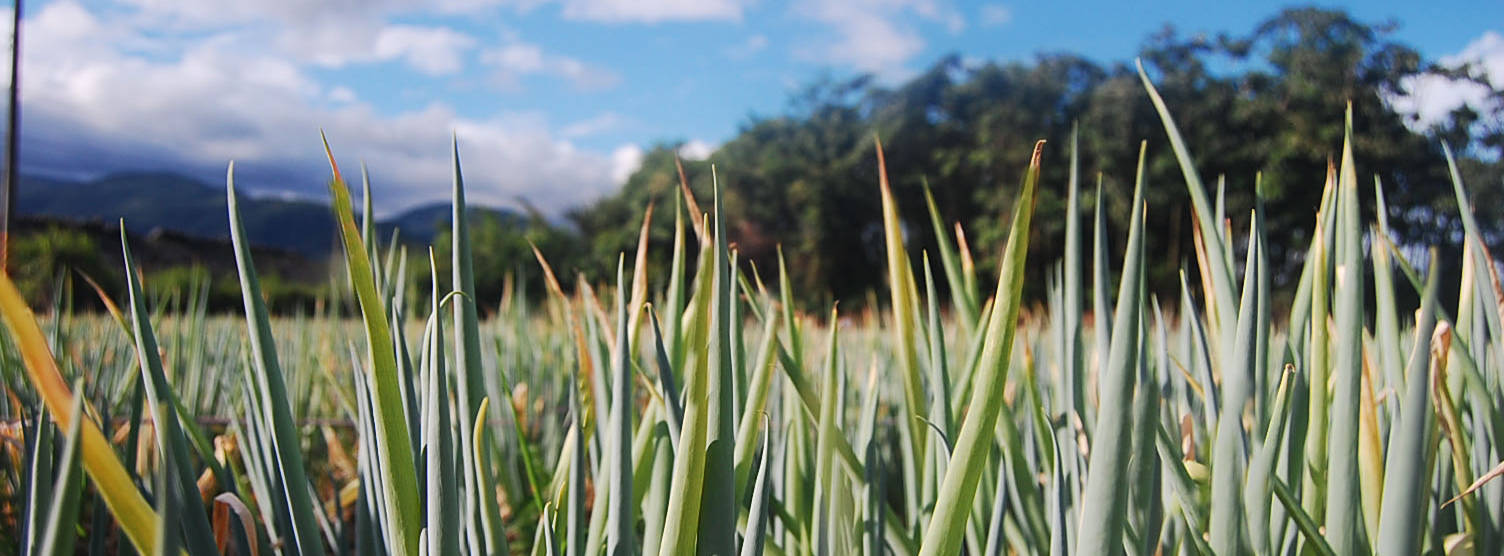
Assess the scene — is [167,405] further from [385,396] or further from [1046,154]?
[1046,154]

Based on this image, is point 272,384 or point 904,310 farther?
point 904,310

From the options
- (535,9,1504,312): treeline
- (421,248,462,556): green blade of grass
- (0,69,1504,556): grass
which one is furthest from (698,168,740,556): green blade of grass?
(535,9,1504,312): treeline

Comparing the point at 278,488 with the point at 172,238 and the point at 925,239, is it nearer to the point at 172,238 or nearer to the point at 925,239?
the point at 172,238

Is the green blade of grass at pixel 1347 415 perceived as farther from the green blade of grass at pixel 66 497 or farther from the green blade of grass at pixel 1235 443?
the green blade of grass at pixel 66 497

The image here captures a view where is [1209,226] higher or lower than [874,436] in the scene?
higher

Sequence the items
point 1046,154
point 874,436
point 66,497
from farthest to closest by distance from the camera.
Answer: point 1046,154
point 874,436
point 66,497

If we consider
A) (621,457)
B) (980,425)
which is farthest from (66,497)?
(980,425)

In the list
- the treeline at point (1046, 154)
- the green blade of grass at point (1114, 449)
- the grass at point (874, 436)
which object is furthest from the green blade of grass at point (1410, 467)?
the treeline at point (1046, 154)

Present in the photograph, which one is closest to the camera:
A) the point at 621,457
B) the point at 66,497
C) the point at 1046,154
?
the point at 66,497

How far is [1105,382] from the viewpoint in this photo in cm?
32

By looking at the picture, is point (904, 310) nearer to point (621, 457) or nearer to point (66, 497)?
point (621, 457)

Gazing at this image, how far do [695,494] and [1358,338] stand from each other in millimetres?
293

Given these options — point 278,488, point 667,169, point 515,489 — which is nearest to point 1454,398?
point 278,488

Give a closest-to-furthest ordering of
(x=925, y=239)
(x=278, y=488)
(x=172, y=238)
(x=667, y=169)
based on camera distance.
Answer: (x=278, y=488), (x=172, y=238), (x=667, y=169), (x=925, y=239)
